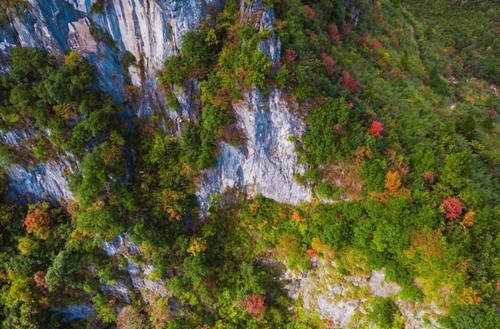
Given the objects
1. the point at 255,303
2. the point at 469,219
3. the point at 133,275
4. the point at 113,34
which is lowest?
the point at 255,303

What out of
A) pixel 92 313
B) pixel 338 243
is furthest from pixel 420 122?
pixel 92 313

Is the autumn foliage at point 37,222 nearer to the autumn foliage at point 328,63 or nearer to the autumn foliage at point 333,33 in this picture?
the autumn foliage at point 328,63

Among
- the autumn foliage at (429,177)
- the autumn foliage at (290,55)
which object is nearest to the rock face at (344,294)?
the autumn foliage at (429,177)

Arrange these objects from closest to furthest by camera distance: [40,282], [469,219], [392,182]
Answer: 1. [469,219]
2. [392,182]
3. [40,282]

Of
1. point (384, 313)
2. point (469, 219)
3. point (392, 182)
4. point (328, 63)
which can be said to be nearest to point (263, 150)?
point (328, 63)

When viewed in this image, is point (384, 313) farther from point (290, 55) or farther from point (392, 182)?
point (290, 55)

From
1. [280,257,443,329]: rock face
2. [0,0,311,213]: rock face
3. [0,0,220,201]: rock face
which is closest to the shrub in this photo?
[280,257,443,329]: rock face

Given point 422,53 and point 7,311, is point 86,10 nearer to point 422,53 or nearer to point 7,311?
point 7,311
